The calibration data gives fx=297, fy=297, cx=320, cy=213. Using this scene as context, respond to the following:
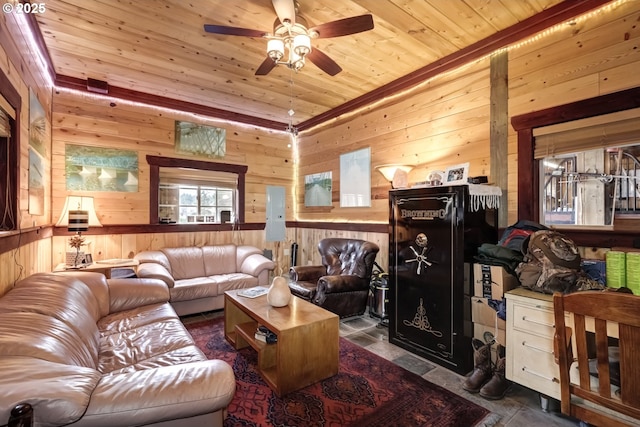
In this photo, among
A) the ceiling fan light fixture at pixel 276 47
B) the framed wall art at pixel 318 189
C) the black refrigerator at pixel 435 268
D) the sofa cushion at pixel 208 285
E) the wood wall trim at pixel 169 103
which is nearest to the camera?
the ceiling fan light fixture at pixel 276 47

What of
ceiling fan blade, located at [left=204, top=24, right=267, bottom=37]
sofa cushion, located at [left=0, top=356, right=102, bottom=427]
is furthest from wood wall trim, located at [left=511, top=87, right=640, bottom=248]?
sofa cushion, located at [left=0, top=356, right=102, bottom=427]

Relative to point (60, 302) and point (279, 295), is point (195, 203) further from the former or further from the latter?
point (60, 302)

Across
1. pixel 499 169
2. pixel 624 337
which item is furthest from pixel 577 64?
pixel 624 337

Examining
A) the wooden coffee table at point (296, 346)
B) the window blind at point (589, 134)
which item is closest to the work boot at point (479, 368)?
the wooden coffee table at point (296, 346)

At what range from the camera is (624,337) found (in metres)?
1.14

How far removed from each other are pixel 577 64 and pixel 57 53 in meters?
4.90

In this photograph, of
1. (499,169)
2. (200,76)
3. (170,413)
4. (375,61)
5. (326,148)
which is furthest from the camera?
(326,148)

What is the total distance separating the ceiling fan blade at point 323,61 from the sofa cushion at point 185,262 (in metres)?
3.08

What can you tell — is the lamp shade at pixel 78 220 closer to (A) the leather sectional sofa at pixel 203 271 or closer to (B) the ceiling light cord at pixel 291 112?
(A) the leather sectional sofa at pixel 203 271

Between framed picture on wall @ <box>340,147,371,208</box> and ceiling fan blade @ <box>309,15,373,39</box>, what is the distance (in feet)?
6.76

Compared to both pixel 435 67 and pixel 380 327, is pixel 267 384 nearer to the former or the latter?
pixel 380 327

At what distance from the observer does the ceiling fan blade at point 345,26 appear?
2.09 m

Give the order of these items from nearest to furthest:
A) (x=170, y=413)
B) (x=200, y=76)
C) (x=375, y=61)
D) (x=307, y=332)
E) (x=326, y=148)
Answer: (x=170, y=413)
(x=307, y=332)
(x=375, y=61)
(x=200, y=76)
(x=326, y=148)

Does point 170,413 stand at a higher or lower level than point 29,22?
lower
